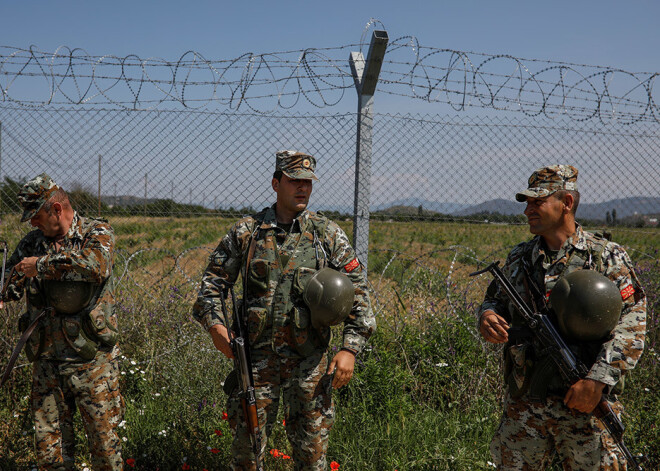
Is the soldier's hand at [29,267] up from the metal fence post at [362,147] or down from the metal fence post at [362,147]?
down

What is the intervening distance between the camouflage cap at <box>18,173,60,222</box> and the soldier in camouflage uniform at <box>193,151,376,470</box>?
98 cm

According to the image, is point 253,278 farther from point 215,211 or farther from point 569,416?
point 215,211

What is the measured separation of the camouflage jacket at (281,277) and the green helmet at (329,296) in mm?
107

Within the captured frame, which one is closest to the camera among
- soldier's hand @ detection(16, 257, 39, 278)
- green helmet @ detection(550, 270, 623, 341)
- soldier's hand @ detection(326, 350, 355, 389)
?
green helmet @ detection(550, 270, 623, 341)

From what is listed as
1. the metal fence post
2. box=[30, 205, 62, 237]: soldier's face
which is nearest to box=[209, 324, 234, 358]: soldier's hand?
box=[30, 205, 62, 237]: soldier's face

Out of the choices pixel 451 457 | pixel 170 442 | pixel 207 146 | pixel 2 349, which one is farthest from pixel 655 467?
pixel 2 349

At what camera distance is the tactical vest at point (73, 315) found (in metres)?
2.85

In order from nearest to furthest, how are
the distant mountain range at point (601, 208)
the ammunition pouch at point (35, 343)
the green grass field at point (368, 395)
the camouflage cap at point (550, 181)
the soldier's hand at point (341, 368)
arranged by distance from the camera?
the camouflage cap at point (550, 181) → the soldier's hand at point (341, 368) → the ammunition pouch at point (35, 343) → the green grass field at point (368, 395) → the distant mountain range at point (601, 208)

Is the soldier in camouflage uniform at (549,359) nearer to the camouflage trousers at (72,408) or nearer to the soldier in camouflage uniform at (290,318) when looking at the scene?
the soldier in camouflage uniform at (290,318)

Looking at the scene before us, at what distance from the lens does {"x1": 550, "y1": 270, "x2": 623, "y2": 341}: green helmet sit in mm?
2166

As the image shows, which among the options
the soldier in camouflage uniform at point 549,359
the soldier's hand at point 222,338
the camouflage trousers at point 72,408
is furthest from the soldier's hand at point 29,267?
the soldier in camouflage uniform at point 549,359

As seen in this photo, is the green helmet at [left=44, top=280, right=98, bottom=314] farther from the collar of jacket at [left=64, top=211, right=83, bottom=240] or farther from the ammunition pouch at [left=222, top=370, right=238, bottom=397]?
the ammunition pouch at [left=222, top=370, right=238, bottom=397]

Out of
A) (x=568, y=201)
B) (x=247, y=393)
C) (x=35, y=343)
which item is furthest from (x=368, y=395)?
(x=35, y=343)

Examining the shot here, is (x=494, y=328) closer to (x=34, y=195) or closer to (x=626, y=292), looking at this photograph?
(x=626, y=292)
